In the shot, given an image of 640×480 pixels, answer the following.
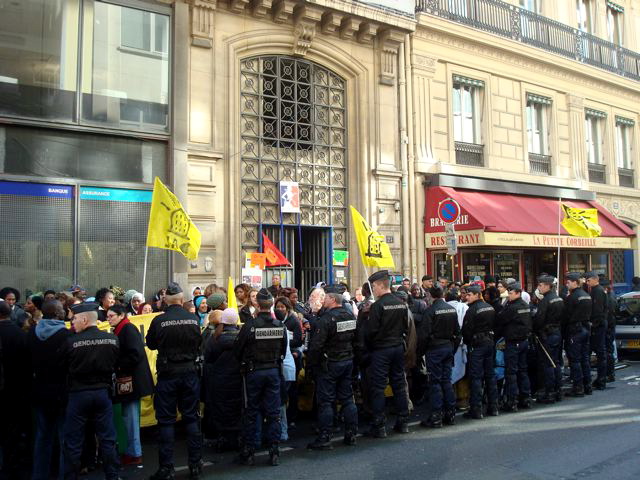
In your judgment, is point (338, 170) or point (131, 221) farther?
point (338, 170)

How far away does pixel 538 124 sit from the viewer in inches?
763

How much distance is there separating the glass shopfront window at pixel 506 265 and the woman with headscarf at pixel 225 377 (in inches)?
451

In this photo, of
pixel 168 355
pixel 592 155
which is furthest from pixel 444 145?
pixel 168 355

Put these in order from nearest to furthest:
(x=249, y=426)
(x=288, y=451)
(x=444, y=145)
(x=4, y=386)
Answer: (x=4, y=386) < (x=249, y=426) < (x=288, y=451) < (x=444, y=145)

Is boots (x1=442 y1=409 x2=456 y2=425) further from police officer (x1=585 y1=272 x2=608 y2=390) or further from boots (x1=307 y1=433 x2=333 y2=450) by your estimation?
police officer (x1=585 y1=272 x2=608 y2=390)

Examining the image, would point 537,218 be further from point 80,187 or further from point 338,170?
point 80,187

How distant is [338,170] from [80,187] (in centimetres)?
598

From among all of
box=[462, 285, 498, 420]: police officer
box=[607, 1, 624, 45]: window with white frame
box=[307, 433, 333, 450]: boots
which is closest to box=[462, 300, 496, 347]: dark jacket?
box=[462, 285, 498, 420]: police officer

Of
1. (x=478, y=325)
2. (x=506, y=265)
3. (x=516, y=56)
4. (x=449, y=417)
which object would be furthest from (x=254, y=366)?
(x=516, y=56)

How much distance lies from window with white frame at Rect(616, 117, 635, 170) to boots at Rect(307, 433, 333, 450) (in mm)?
18937

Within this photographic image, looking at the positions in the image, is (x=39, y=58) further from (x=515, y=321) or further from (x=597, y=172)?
(x=597, y=172)

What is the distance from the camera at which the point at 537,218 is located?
Result: 17.0 metres

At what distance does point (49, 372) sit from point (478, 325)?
5336 mm

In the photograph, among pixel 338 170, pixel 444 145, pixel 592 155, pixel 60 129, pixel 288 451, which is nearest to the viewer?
pixel 288 451
